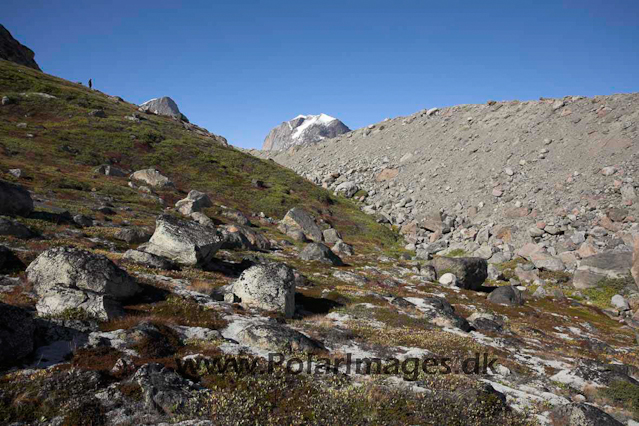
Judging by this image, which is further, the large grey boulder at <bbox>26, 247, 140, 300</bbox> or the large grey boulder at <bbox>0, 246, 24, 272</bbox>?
the large grey boulder at <bbox>0, 246, 24, 272</bbox>

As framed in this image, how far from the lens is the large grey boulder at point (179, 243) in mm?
25500

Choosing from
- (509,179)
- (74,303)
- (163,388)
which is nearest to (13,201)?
(74,303)

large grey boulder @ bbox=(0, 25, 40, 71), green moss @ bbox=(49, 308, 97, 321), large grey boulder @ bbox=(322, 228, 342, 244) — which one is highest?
large grey boulder @ bbox=(0, 25, 40, 71)

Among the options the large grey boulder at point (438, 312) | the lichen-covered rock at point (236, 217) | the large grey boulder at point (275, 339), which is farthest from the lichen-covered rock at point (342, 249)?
the large grey boulder at point (275, 339)

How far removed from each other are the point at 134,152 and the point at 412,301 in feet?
221

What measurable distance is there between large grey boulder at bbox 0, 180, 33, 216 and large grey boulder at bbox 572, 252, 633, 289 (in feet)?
180

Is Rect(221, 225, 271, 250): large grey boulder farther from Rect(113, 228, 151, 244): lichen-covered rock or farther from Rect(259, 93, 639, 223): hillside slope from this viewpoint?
Rect(259, 93, 639, 223): hillside slope

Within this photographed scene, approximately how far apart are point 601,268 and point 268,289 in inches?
1565

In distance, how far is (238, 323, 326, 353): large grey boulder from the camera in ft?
46.6

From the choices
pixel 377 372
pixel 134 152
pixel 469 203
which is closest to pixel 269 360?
pixel 377 372

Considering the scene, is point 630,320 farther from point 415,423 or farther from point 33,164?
point 33,164

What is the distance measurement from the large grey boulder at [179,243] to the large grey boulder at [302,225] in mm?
31191

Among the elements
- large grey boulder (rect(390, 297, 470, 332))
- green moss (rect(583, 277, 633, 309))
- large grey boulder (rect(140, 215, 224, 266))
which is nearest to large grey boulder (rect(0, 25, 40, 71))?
large grey boulder (rect(140, 215, 224, 266))

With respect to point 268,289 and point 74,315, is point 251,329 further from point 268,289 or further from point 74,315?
point 74,315
